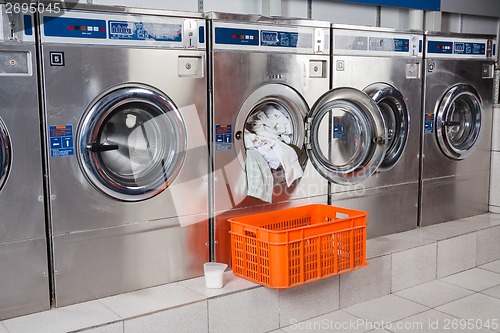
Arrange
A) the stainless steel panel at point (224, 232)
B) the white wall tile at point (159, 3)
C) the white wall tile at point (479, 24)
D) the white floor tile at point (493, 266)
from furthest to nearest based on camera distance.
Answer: the white wall tile at point (479, 24) < the white floor tile at point (493, 266) < the white wall tile at point (159, 3) < the stainless steel panel at point (224, 232)

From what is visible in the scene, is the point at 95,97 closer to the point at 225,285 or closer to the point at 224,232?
the point at 224,232

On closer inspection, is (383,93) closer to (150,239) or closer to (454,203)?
(454,203)

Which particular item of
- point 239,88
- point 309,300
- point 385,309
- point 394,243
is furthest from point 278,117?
point 385,309

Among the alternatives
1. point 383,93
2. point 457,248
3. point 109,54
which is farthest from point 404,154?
point 109,54

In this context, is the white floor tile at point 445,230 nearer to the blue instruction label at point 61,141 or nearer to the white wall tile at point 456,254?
the white wall tile at point 456,254

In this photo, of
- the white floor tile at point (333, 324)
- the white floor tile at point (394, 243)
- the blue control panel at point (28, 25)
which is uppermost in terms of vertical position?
the blue control panel at point (28, 25)

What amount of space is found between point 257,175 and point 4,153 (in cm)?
147

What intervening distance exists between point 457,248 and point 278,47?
82.3 inches

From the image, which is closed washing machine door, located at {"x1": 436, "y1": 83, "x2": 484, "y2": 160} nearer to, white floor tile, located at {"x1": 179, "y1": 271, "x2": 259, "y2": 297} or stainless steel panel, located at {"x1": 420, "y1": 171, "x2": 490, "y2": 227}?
stainless steel panel, located at {"x1": 420, "y1": 171, "x2": 490, "y2": 227}

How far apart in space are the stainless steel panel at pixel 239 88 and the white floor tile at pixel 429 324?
105 centimetres

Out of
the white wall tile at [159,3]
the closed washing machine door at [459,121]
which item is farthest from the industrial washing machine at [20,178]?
the closed washing machine door at [459,121]

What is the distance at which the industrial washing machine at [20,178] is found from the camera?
2.71 m

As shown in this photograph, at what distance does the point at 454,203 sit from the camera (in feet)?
15.7

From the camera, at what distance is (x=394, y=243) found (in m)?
4.12
